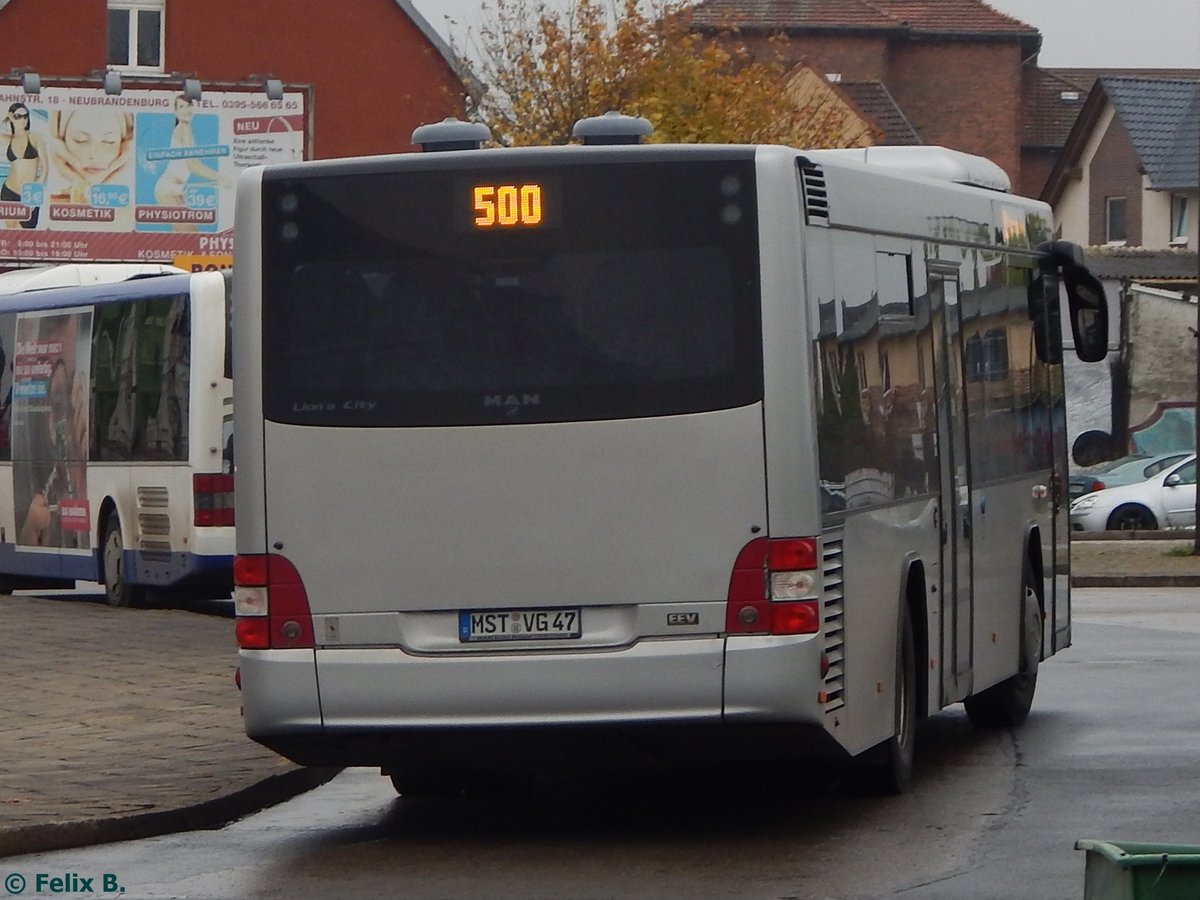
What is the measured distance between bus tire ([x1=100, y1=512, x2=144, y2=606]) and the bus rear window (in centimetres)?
1448

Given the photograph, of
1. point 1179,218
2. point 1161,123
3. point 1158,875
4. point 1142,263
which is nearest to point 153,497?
point 1158,875

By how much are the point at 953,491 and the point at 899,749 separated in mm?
1635

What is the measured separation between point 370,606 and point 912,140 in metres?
72.9

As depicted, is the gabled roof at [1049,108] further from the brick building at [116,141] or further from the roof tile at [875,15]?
the brick building at [116,141]

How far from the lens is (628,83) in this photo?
48062mm

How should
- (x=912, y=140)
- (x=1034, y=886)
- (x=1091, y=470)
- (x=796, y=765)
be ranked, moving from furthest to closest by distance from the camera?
(x=912, y=140), (x=1091, y=470), (x=796, y=765), (x=1034, y=886)

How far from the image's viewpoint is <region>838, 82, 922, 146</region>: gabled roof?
80562 mm

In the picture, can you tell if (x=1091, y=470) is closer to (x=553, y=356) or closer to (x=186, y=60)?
(x=186, y=60)

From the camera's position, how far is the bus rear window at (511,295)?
9.60 metres

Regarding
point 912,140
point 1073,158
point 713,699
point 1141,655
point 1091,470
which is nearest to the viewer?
point 713,699

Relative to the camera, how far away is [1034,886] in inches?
340

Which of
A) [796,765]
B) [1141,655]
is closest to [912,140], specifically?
[1141,655]

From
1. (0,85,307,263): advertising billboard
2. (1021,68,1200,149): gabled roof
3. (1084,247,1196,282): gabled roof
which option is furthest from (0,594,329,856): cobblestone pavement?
(1021,68,1200,149): gabled roof

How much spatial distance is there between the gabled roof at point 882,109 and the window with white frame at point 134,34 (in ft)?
106
